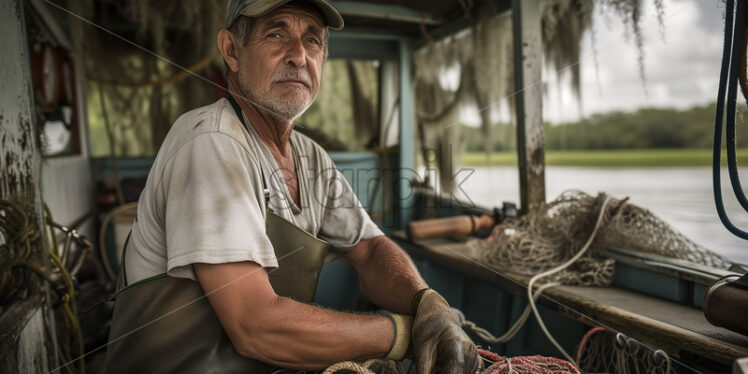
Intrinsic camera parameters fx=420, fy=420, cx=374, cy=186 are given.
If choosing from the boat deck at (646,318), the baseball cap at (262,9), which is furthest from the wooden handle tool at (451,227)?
the baseball cap at (262,9)

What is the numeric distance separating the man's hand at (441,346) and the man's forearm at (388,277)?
24 centimetres

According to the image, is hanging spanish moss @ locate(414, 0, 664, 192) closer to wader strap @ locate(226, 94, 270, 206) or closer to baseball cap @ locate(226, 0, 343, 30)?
baseball cap @ locate(226, 0, 343, 30)

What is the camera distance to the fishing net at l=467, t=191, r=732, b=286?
1.68 metres

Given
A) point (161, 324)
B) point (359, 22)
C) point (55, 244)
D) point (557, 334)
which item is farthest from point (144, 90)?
point (557, 334)

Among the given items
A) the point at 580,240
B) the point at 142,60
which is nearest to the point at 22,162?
the point at 580,240

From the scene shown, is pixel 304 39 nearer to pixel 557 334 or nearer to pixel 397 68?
pixel 557 334

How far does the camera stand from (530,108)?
2.26 meters

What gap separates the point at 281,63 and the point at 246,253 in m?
0.44

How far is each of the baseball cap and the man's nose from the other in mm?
87

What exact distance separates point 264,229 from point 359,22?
269 centimetres

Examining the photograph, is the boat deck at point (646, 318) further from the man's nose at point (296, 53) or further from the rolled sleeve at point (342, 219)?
the man's nose at point (296, 53)

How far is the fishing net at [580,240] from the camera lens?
1.68 meters

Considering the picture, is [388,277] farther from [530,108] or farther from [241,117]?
[530,108]

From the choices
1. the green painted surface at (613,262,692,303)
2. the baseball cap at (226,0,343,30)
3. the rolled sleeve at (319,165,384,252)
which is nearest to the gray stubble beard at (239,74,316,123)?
the baseball cap at (226,0,343,30)
